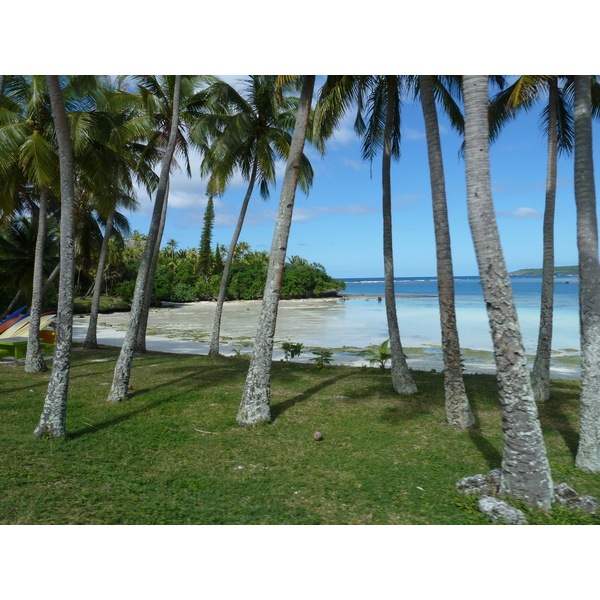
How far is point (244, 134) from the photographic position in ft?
40.0

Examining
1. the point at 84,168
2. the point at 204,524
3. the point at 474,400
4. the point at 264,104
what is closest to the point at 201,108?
the point at 264,104

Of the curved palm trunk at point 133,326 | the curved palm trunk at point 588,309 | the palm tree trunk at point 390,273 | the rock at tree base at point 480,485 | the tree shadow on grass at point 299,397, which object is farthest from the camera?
the palm tree trunk at point 390,273

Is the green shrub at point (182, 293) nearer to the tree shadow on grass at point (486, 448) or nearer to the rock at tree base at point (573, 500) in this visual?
the tree shadow on grass at point (486, 448)

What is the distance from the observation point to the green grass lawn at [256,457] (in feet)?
12.1

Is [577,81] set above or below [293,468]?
above

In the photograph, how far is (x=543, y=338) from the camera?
24.7 feet

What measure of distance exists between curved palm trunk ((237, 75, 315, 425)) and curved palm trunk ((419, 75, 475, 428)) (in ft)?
6.33

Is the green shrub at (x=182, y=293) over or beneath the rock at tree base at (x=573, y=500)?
over

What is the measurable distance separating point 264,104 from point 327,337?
34.7ft

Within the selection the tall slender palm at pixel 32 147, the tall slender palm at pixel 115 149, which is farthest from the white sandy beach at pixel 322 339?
the tall slender palm at pixel 32 147

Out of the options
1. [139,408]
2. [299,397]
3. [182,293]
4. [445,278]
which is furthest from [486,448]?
[182,293]

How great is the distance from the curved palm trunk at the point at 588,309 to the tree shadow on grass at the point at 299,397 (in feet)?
12.8

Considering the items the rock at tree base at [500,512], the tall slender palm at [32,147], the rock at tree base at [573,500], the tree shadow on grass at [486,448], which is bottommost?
the tree shadow on grass at [486,448]

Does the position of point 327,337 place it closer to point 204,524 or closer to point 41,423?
point 41,423
